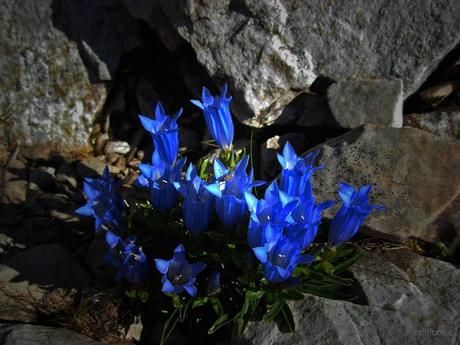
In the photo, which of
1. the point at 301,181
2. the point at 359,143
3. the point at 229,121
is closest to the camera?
the point at 301,181

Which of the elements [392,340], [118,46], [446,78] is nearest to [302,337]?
[392,340]

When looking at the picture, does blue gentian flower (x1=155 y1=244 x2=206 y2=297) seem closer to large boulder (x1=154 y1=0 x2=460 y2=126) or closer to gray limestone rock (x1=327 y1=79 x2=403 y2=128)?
large boulder (x1=154 y1=0 x2=460 y2=126)

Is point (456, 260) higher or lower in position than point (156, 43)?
lower

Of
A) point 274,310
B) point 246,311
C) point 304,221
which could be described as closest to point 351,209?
point 304,221

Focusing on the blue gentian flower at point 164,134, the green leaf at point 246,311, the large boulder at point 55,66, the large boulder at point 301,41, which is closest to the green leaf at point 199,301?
the green leaf at point 246,311

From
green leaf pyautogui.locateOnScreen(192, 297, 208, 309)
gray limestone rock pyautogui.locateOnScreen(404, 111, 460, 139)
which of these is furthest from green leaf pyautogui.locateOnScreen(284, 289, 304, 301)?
gray limestone rock pyautogui.locateOnScreen(404, 111, 460, 139)

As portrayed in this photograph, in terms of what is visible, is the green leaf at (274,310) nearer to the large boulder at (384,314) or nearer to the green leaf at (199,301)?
the large boulder at (384,314)

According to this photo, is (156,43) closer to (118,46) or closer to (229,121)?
(118,46)

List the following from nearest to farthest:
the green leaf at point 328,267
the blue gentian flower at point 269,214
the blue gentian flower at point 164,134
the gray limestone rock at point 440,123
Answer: the blue gentian flower at point 269,214 → the green leaf at point 328,267 → the blue gentian flower at point 164,134 → the gray limestone rock at point 440,123
